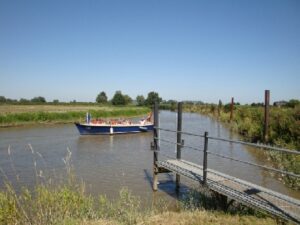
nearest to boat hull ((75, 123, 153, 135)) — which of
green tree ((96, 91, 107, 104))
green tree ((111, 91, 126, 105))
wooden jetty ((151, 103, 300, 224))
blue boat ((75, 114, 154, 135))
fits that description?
blue boat ((75, 114, 154, 135))

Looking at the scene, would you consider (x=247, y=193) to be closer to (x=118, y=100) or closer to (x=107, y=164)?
(x=107, y=164)

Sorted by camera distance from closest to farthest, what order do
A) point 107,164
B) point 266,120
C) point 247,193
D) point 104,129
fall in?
point 247,193 → point 107,164 → point 266,120 → point 104,129

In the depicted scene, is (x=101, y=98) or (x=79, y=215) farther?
(x=101, y=98)

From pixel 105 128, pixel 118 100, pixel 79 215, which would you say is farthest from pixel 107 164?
pixel 118 100

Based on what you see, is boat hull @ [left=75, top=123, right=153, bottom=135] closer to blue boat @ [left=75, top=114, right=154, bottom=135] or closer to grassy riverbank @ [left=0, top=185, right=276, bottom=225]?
blue boat @ [left=75, top=114, right=154, bottom=135]

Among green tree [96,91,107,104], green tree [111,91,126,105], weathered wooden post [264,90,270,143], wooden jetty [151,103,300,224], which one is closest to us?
wooden jetty [151,103,300,224]

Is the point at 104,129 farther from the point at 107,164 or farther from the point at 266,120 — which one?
the point at 266,120

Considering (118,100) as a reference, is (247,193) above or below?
below

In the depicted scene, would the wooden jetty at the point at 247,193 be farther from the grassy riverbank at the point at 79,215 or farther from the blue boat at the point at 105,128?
the blue boat at the point at 105,128

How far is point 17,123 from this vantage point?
34.5 metres

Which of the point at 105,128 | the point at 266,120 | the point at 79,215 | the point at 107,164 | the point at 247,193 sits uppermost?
the point at 266,120

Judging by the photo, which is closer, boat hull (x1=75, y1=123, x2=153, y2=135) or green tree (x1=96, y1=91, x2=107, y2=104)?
boat hull (x1=75, y1=123, x2=153, y2=135)

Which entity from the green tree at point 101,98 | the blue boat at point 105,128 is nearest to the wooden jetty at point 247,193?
the blue boat at point 105,128

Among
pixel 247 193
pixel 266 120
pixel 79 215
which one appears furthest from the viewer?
pixel 266 120
